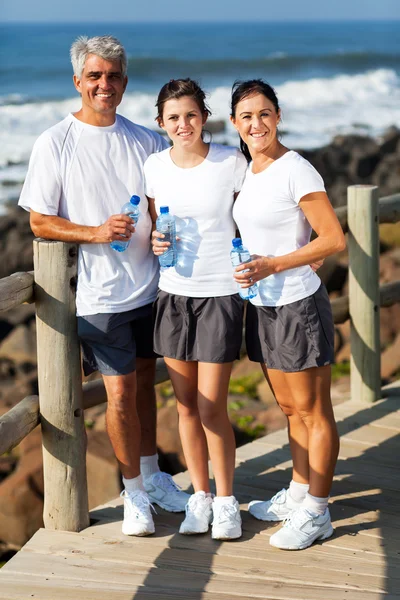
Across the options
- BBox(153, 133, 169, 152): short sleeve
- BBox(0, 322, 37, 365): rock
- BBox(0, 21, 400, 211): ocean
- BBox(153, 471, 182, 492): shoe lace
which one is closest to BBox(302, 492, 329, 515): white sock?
BBox(153, 471, 182, 492): shoe lace

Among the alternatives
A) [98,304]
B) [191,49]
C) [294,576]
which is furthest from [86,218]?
[191,49]

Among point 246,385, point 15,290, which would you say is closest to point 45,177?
point 15,290

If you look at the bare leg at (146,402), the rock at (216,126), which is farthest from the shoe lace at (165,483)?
the rock at (216,126)

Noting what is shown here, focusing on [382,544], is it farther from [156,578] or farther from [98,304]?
[98,304]

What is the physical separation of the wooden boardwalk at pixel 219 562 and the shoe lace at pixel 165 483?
12 cm

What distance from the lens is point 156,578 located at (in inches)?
138

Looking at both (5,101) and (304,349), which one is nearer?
(304,349)

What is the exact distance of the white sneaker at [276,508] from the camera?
12.9 ft

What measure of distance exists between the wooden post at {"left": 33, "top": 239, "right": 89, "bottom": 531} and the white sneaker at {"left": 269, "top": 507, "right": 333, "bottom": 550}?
86 centimetres

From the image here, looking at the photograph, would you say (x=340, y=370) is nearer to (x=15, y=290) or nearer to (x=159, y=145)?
(x=159, y=145)

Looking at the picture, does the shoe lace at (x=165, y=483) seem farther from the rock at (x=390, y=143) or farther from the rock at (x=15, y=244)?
the rock at (x=390, y=143)

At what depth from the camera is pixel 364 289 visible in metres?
5.43

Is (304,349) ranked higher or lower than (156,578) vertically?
higher

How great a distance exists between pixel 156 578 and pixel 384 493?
1286mm
